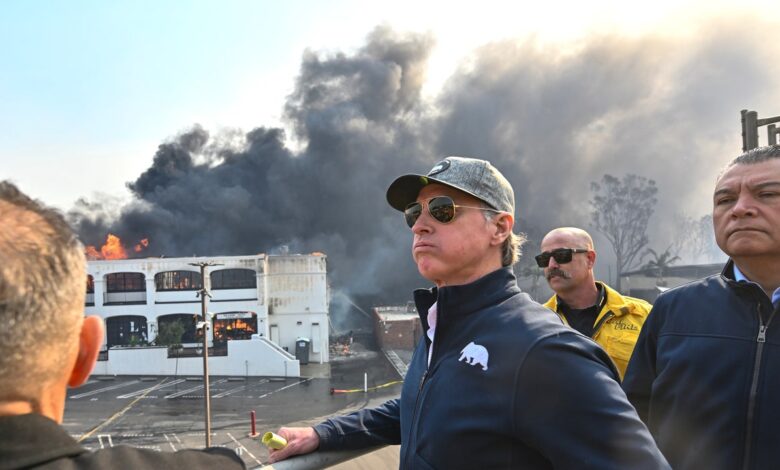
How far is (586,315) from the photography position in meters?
4.52

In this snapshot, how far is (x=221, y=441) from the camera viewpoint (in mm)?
19094

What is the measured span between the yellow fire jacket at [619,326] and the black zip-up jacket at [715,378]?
1.63m

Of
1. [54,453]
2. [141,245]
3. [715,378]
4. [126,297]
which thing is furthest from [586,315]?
[141,245]

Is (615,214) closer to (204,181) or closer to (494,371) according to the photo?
(204,181)

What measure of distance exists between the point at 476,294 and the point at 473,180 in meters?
0.51

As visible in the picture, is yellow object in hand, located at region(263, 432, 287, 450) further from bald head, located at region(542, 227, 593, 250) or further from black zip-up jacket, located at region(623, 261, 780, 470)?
bald head, located at region(542, 227, 593, 250)

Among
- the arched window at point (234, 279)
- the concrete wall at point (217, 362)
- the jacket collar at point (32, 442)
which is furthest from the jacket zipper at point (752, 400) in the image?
the arched window at point (234, 279)

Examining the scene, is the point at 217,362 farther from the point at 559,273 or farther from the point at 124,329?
→ the point at 559,273

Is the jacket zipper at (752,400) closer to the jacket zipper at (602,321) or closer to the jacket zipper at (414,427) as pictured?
the jacket zipper at (414,427)

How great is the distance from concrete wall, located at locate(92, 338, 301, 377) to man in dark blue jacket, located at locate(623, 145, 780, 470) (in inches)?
1185

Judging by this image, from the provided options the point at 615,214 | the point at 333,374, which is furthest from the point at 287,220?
the point at 615,214

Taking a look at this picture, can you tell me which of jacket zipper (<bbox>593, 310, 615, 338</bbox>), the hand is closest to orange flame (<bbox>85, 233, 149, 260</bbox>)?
jacket zipper (<bbox>593, 310, 615, 338</bbox>)

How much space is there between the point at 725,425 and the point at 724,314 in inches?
18.3

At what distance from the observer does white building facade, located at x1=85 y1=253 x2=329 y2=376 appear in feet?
114
